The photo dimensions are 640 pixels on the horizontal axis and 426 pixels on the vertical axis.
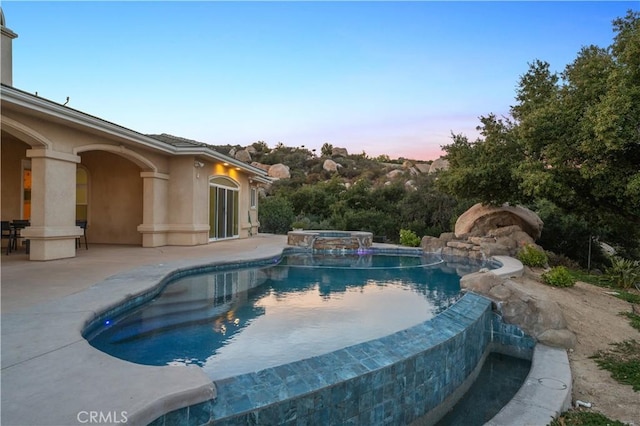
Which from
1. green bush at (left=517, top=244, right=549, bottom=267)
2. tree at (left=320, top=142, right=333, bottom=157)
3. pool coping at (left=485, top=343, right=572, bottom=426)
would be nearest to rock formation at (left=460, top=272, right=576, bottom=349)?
pool coping at (left=485, top=343, right=572, bottom=426)

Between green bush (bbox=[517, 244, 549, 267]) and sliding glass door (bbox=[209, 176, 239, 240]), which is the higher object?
sliding glass door (bbox=[209, 176, 239, 240])

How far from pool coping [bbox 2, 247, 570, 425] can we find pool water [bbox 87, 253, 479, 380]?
2.33 feet

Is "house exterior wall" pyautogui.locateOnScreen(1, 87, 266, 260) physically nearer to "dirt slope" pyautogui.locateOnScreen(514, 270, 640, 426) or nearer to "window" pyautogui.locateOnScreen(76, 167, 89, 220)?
"window" pyautogui.locateOnScreen(76, 167, 89, 220)

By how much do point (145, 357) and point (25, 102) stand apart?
6755mm

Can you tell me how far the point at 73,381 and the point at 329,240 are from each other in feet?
43.0

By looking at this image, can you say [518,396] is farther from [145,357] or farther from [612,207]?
[612,207]

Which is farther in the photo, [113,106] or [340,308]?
[113,106]

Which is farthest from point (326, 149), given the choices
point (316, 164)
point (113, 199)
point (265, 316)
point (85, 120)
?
point (265, 316)

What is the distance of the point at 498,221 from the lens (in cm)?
1514

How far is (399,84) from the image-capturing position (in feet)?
58.2

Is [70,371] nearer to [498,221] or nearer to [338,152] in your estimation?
[498,221]

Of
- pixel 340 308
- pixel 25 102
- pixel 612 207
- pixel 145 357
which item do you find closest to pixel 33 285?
pixel 145 357

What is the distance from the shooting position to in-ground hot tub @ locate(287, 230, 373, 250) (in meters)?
15.7

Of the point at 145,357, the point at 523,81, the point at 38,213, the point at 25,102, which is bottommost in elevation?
the point at 145,357
